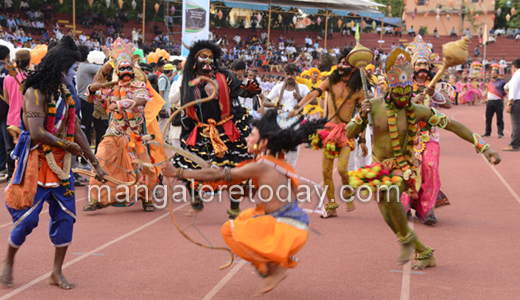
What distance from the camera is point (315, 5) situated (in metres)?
43.2

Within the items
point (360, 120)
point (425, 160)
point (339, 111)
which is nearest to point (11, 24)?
point (339, 111)

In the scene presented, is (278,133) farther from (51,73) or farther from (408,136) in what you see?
(51,73)

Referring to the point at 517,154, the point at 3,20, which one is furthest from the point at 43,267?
the point at 3,20

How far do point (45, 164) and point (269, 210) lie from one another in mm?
1959

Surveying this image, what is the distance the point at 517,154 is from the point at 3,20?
27136 millimetres

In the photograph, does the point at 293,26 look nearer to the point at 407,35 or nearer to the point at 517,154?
the point at 407,35

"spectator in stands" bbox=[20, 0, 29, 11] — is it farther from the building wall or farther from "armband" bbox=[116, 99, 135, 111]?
the building wall

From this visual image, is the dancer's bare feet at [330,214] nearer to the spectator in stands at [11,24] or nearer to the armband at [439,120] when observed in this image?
the armband at [439,120]

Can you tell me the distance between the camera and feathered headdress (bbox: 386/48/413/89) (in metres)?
5.14

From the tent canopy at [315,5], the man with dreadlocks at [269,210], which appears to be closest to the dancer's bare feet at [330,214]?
the man with dreadlocks at [269,210]

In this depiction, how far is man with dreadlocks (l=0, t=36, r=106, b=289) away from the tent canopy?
115 ft

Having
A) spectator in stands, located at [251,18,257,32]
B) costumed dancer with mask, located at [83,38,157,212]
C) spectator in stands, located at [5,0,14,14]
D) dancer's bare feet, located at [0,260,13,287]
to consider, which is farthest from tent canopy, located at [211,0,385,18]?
dancer's bare feet, located at [0,260,13,287]

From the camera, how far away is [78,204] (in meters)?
8.22

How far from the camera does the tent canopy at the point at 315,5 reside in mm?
39594
